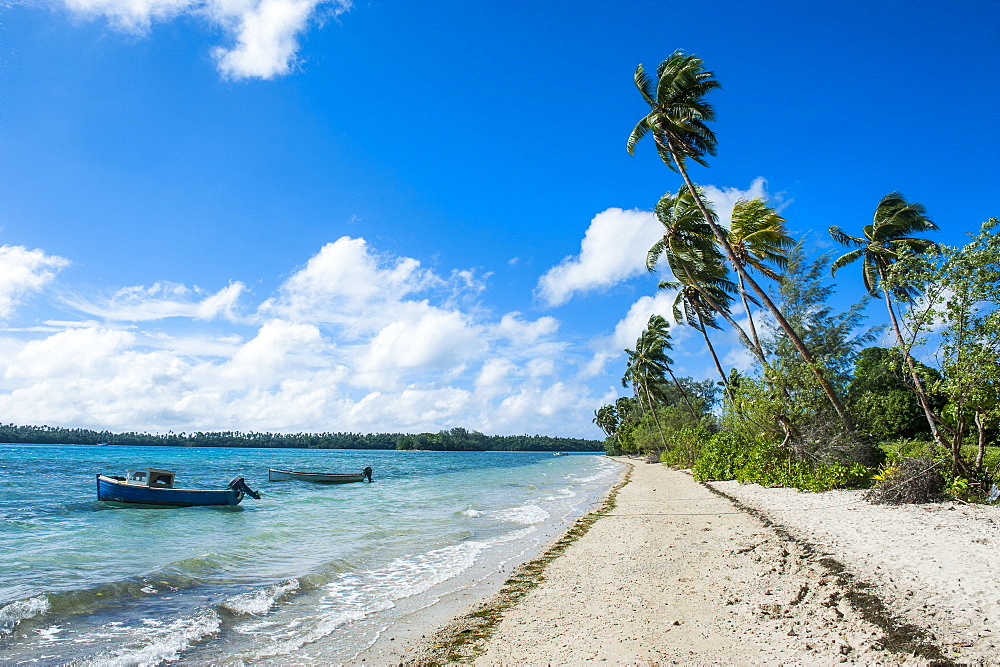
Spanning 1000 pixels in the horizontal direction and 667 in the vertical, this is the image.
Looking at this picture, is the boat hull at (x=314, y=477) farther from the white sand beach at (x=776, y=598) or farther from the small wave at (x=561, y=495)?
the white sand beach at (x=776, y=598)

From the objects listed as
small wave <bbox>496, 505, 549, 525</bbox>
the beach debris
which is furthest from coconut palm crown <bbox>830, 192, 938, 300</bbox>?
small wave <bbox>496, 505, 549, 525</bbox>

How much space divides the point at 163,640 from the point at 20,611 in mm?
2771

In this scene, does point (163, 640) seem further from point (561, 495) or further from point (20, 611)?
point (561, 495)

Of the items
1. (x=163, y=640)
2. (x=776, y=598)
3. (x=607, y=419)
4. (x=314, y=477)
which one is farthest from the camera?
(x=607, y=419)

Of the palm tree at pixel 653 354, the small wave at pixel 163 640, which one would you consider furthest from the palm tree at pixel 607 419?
the small wave at pixel 163 640

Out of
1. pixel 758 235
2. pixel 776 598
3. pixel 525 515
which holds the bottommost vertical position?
pixel 525 515

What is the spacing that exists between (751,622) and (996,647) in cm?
192

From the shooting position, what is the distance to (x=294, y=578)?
928cm

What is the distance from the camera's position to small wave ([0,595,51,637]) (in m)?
6.85

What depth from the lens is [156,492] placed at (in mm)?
19531

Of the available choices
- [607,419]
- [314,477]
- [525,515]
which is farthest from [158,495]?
[607,419]

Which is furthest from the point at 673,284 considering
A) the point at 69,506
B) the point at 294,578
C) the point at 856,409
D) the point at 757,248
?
the point at 69,506

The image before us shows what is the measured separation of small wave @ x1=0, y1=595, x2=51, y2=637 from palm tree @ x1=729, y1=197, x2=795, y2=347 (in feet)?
60.1

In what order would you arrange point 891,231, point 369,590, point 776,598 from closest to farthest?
point 776,598, point 369,590, point 891,231
